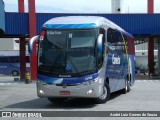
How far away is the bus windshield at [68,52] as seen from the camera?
1541 cm

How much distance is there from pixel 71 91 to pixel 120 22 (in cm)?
2521

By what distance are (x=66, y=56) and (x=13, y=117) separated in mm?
3714

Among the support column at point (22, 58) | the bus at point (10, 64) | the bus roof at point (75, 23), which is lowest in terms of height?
the bus at point (10, 64)

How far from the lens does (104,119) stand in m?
12.2

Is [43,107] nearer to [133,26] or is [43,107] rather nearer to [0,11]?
[0,11]

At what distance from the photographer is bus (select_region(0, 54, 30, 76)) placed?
204ft

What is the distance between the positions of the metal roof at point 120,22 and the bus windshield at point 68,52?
74.6 feet

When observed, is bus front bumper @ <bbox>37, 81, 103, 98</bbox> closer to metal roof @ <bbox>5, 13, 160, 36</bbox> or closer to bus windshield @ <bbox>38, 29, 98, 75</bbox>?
bus windshield @ <bbox>38, 29, 98, 75</bbox>

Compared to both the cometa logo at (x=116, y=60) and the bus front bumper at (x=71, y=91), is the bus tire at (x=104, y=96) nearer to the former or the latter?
the bus front bumper at (x=71, y=91)

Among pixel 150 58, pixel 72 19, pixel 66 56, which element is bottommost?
pixel 150 58

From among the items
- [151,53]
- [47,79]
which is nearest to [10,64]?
[151,53]

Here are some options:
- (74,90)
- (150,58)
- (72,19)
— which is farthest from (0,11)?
(150,58)

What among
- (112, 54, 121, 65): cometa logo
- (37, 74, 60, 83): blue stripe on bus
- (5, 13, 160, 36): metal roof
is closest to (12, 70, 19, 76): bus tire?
(5, 13, 160, 36): metal roof

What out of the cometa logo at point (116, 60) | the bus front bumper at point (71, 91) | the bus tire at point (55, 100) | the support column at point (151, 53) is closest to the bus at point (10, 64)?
the support column at point (151, 53)
